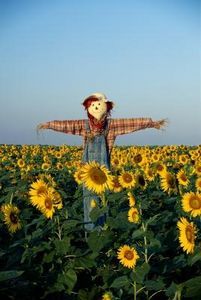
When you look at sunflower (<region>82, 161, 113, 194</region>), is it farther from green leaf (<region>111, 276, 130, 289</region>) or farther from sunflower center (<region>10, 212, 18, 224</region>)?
green leaf (<region>111, 276, 130, 289</region>)

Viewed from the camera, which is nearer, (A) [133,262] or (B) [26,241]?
(A) [133,262]

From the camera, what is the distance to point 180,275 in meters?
5.62

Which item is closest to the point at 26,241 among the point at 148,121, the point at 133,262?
the point at 133,262

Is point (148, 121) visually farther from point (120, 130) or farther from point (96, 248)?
point (96, 248)

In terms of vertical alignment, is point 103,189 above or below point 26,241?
above

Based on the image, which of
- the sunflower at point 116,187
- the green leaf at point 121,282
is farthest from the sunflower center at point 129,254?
the sunflower at point 116,187

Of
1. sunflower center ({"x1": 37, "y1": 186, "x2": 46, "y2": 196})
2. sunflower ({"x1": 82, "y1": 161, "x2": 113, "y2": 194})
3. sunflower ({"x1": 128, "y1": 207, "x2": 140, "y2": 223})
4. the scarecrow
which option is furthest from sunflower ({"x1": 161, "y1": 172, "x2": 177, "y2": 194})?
sunflower center ({"x1": 37, "y1": 186, "x2": 46, "y2": 196})

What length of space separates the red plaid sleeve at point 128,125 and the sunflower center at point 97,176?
6.89 feet

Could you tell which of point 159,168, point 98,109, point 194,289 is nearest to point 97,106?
point 98,109

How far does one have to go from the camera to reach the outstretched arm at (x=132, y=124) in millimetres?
7613

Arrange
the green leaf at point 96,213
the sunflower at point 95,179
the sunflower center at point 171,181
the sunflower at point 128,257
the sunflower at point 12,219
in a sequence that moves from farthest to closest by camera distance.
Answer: the sunflower center at point 171,181
the sunflower at point 12,219
the sunflower at point 95,179
the green leaf at point 96,213
the sunflower at point 128,257

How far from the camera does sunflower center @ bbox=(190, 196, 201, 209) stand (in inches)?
207

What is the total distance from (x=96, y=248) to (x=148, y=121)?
308 centimetres

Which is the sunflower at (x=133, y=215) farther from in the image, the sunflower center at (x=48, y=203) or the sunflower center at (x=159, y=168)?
the sunflower center at (x=159, y=168)
